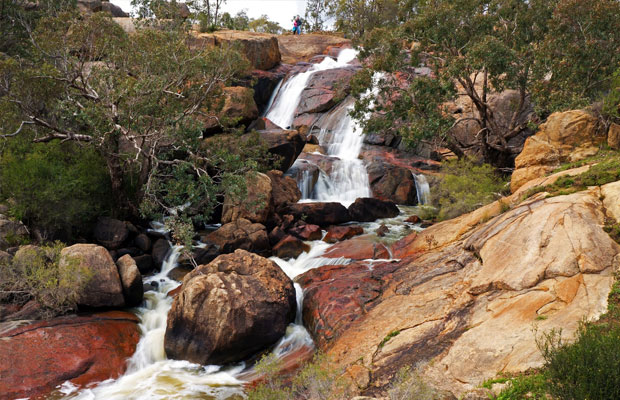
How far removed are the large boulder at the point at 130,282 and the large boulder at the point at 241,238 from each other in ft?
14.2

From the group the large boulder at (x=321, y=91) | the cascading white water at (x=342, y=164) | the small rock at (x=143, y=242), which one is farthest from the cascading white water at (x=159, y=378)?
the large boulder at (x=321, y=91)

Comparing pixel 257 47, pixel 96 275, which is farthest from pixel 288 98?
pixel 96 275

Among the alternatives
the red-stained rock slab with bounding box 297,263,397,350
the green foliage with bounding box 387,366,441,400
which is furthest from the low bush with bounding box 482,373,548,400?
the red-stained rock slab with bounding box 297,263,397,350

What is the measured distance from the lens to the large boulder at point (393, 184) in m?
24.8

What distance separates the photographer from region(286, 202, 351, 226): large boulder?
2009cm

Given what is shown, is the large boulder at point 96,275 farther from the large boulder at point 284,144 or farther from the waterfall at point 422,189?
the waterfall at point 422,189

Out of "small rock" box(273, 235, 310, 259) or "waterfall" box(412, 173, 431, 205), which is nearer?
"small rock" box(273, 235, 310, 259)

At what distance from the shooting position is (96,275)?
12.4 metres

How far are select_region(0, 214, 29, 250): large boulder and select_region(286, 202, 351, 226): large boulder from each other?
1057cm

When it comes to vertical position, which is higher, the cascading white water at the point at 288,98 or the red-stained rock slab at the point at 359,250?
the cascading white water at the point at 288,98

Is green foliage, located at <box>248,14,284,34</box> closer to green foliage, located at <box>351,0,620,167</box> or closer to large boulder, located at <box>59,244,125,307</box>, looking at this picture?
green foliage, located at <box>351,0,620,167</box>

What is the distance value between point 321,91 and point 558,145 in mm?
23357

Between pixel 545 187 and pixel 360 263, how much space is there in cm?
628

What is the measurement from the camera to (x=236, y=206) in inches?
763
